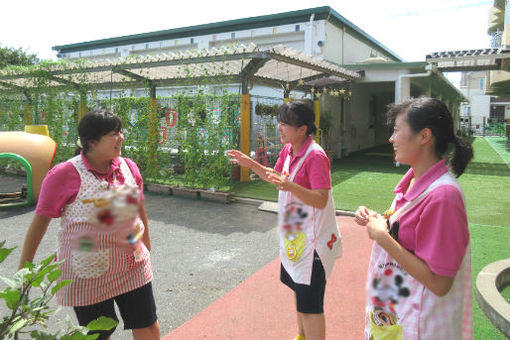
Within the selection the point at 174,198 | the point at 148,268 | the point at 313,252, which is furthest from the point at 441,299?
the point at 174,198

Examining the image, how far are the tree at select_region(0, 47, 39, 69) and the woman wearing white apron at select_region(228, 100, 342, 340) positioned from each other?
2638cm

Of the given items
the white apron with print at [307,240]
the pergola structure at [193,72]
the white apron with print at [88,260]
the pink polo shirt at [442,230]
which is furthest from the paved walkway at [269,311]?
the pergola structure at [193,72]

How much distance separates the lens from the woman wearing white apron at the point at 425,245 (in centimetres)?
129

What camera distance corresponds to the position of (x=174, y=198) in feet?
27.2

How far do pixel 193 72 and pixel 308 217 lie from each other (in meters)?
7.75

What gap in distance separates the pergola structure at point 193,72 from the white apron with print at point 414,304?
22.4 feet

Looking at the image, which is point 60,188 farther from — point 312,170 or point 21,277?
point 312,170

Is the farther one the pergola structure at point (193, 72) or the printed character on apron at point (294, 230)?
the pergola structure at point (193, 72)

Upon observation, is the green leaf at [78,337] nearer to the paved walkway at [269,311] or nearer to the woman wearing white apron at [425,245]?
the woman wearing white apron at [425,245]

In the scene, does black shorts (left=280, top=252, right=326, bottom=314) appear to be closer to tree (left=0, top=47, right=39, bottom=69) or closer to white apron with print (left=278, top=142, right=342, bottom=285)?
white apron with print (left=278, top=142, right=342, bottom=285)

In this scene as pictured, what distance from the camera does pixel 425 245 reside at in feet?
4.38

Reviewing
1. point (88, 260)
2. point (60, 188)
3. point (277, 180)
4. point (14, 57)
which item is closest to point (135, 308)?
point (88, 260)

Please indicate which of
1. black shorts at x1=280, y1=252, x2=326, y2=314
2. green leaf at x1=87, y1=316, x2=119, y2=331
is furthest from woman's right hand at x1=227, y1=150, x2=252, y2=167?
green leaf at x1=87, y1=316, x2=119, y2=331

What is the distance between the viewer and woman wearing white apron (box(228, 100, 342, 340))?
2162 millimetres
